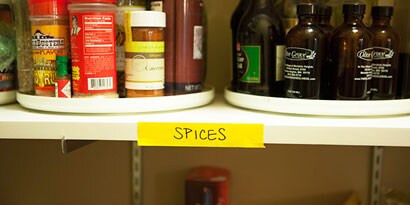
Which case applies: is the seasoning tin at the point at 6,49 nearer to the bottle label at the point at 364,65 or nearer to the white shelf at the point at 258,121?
the white shelf at the point at 258,121

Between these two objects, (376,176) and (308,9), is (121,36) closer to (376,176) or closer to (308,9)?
(308,9)

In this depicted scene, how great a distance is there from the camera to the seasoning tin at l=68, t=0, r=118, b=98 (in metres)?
0.66

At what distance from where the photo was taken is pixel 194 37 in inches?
29.7

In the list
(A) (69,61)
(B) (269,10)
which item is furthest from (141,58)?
(B) (269,10)

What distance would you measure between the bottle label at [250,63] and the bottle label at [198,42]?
8 cm

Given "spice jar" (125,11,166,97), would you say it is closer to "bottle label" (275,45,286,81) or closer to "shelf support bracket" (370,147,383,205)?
"bottle label" (275,45,286,81)

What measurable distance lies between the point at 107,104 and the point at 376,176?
73 centimetres

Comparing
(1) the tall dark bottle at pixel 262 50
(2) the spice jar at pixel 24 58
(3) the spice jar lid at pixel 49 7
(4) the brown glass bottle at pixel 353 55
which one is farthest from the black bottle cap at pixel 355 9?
(2) the spice jar at pixel 24 58

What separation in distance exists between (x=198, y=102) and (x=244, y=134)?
156mm

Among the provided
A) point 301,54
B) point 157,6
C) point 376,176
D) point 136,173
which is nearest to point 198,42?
point 157,6

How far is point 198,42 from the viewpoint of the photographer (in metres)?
0.77

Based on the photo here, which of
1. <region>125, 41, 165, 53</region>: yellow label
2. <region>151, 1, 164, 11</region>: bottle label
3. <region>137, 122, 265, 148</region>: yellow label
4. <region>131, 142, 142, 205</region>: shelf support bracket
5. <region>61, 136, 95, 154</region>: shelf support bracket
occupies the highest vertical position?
<region>151, 1, 164, 11</region>: bottle label

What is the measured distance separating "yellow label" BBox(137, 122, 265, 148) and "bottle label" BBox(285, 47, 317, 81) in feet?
0.43

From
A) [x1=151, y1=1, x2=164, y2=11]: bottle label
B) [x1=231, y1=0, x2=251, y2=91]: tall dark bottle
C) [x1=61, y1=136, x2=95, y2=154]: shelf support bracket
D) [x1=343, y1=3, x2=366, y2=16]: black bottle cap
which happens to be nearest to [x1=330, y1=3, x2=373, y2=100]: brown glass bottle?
[x1=343, y1=3, x2=366, y2=16]: black bottle cap
